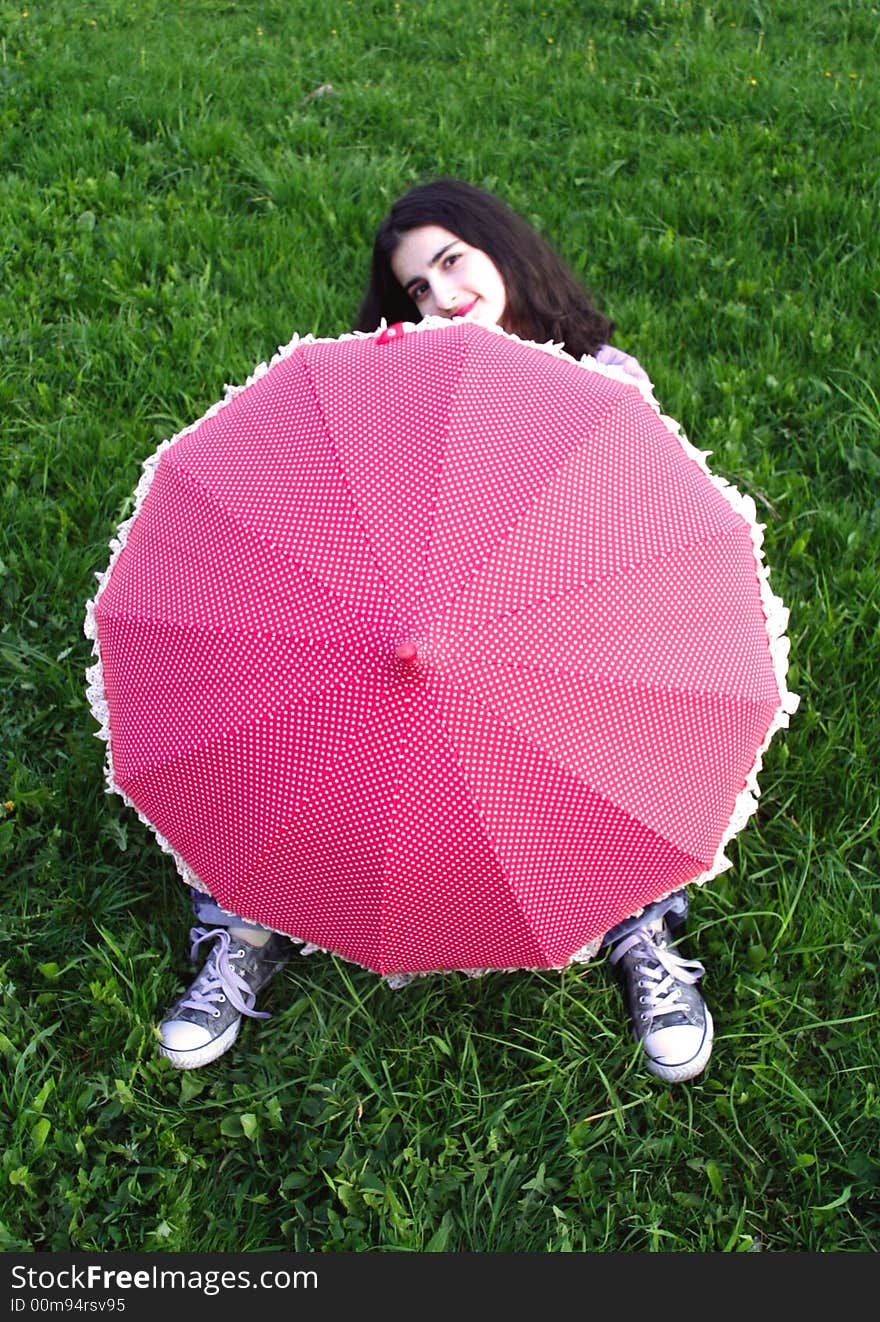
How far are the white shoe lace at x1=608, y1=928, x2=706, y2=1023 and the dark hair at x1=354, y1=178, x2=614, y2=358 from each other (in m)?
1.76

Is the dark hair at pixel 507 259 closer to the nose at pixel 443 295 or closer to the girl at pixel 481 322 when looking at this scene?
the girl at pixel 481 322

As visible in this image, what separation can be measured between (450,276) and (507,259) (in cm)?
19

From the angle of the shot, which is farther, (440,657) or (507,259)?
(507,259)

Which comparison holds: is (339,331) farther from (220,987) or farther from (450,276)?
(220,987)

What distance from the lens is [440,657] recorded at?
6.08 ft

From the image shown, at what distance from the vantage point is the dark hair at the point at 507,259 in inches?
136

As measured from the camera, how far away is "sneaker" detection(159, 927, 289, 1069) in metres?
2.63

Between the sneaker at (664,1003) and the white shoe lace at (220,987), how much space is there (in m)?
0.88

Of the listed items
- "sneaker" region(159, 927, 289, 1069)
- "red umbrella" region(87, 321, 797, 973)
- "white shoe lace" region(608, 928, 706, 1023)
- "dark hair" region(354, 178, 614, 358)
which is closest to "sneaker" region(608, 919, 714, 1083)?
"white shoe lace" region(608, 928, 706, 1023)

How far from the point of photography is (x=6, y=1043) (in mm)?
2521

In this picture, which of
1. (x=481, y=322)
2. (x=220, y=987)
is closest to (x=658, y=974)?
(x=220, y=987)

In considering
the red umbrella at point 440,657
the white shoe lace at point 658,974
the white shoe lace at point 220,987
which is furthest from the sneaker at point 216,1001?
the white shoe lace at point 658,974

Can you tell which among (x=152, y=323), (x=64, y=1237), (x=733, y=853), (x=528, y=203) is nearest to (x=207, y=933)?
(x=64, y=1237)

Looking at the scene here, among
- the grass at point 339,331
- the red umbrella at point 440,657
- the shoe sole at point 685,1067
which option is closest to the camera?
the red umbrella at point 440,657
